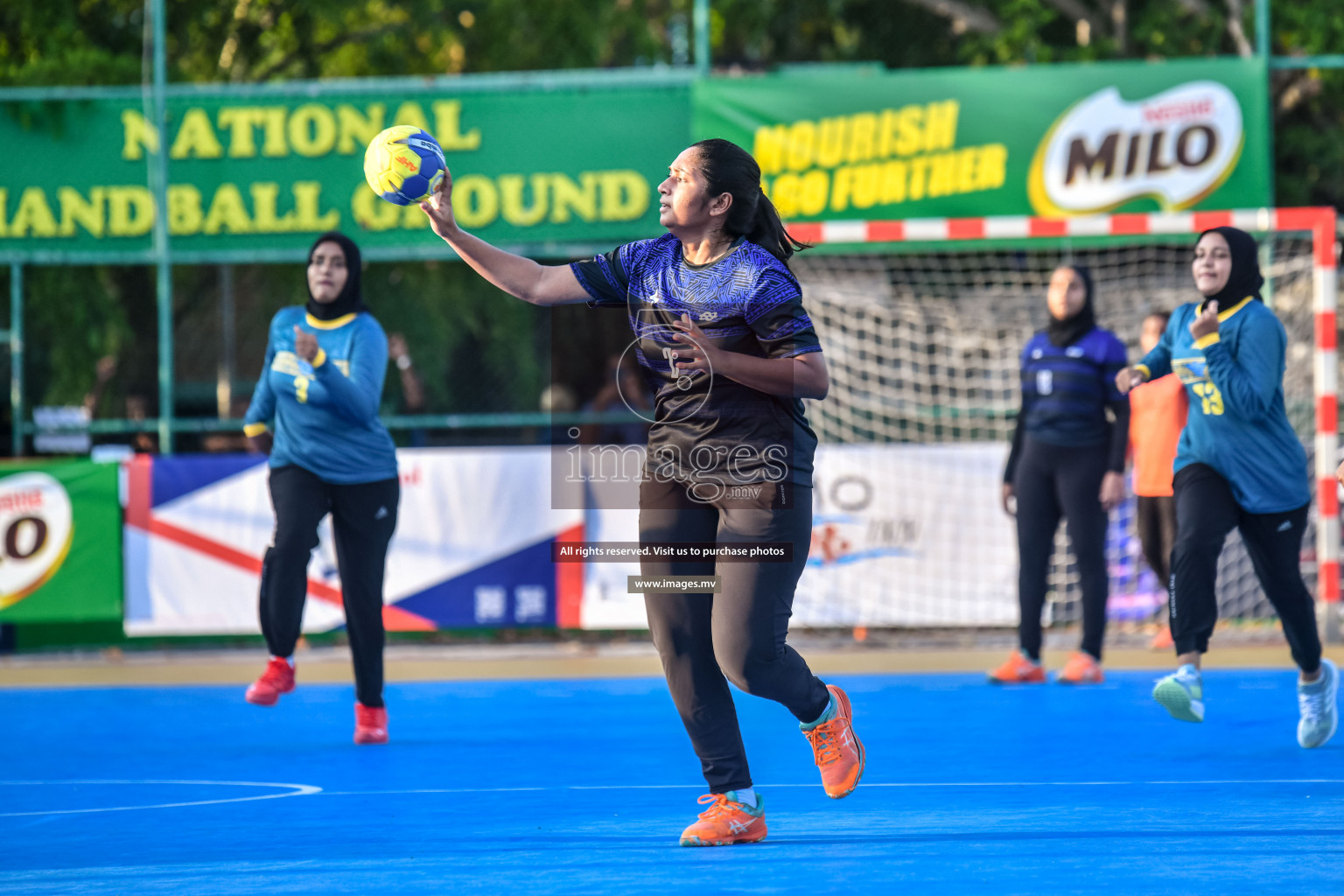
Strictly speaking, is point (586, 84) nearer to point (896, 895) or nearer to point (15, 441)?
point (15, 441)

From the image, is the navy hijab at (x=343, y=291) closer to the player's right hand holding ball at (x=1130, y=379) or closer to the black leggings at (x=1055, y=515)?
the player's right hand holding ball at (x=1130, y=379)

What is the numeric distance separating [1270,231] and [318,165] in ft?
22.6

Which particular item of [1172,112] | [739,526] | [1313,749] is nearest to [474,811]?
[739,526]

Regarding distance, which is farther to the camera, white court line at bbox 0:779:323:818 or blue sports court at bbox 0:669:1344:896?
white court line at bbox 0:779:323:818

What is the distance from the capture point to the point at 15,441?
11.4 meters

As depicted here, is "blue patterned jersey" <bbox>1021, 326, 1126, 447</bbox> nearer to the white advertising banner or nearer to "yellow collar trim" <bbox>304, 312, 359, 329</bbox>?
the white advertising banner

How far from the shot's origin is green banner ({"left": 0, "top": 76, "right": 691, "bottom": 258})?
11.9 metres

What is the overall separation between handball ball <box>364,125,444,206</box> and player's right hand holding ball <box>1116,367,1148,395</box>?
118 inches

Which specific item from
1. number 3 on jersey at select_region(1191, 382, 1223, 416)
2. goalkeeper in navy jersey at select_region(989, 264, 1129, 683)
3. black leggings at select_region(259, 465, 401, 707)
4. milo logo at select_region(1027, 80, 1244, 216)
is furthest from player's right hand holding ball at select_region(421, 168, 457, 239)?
milo logo at select_region(1027, 80, 1244, 216)

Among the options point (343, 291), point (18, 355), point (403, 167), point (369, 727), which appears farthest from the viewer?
point (18, 355)

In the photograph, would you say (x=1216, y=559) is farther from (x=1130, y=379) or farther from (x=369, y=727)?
(x=369, y=727)

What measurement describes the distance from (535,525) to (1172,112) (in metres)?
5.53

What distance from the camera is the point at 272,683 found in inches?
278

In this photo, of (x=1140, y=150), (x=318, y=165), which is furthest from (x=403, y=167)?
(x=1140, y=150)
